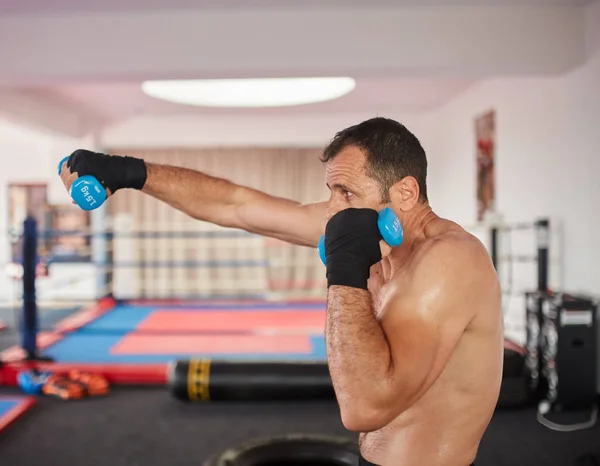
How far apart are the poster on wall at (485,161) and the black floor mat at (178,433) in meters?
2.54

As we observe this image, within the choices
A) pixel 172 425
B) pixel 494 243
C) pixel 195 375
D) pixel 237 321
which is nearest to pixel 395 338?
pixel 172 425

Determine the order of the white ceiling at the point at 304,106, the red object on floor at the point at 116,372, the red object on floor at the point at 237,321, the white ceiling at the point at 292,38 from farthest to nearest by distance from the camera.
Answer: the white ceiling at the point at 304,106, the red object on floor at the point at 237,321, the red object on floor at the point at 116,372, the white ceiling at the point at 292,38

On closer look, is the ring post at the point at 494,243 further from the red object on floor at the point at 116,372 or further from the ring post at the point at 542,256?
the red object on floor at the point at 116,372

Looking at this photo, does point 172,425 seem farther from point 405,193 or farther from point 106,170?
point 405,193

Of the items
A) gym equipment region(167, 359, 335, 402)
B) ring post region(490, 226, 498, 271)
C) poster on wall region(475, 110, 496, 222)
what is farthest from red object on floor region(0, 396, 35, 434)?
poster on wall region(475, 110, 496, 222)

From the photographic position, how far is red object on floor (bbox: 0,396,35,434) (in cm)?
302

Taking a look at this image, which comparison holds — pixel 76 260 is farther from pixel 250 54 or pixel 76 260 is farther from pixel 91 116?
pixel 250 54

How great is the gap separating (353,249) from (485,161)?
15.5 feet

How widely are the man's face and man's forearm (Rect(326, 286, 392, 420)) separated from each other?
230 mm

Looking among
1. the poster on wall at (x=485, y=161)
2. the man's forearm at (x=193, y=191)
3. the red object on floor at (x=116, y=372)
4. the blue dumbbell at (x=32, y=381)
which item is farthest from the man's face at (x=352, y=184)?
the poster on wall at (x=485, y=161)

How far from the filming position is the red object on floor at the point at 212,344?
447cm

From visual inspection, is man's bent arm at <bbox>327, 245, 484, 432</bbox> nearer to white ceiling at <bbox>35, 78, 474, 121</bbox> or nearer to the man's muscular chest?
the man's muscular chest

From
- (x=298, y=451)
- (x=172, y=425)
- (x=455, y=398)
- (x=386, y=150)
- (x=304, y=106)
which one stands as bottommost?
(x=172, y=425)

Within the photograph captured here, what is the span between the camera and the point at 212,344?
15.4 ft
